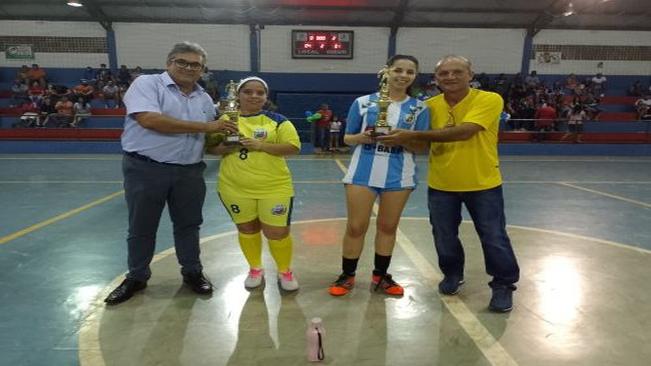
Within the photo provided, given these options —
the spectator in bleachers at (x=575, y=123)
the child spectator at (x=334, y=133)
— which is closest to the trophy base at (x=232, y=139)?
the child spectator at (x=334, y=133)

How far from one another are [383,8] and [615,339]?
58.3 feet

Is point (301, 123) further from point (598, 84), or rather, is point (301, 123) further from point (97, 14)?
point (598, 84)

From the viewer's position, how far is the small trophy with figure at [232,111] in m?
3.41

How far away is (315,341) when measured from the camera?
271 cm

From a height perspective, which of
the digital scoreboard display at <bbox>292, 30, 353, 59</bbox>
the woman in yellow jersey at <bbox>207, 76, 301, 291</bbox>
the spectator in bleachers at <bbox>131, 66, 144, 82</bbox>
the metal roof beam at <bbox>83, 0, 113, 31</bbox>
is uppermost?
the metal roof beam at <bbox>83, 0, 113, 31</bbox>

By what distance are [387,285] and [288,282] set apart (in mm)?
841

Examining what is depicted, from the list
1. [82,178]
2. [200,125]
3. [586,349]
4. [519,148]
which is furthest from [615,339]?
[519,148]

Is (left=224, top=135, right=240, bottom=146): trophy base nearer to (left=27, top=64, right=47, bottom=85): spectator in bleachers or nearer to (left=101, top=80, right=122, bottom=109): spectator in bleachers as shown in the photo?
(left=101, top=80, right=122, bottom=109): spectator in bleachers

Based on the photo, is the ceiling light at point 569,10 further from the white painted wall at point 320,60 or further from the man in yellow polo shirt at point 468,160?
the man in yellow polo shirt at point 468,160

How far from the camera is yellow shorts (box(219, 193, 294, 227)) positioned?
3.66 meters

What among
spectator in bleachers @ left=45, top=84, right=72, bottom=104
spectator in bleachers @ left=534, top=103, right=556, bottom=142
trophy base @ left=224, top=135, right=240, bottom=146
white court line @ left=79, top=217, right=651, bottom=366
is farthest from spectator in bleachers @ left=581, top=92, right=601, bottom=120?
spectator in bleachers @ left=45, top=84, right=72, bottom=104

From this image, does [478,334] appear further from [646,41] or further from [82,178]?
[646,41]

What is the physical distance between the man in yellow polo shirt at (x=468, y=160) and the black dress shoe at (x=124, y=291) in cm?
236

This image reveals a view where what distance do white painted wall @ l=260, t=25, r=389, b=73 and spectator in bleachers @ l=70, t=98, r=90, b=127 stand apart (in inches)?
285
